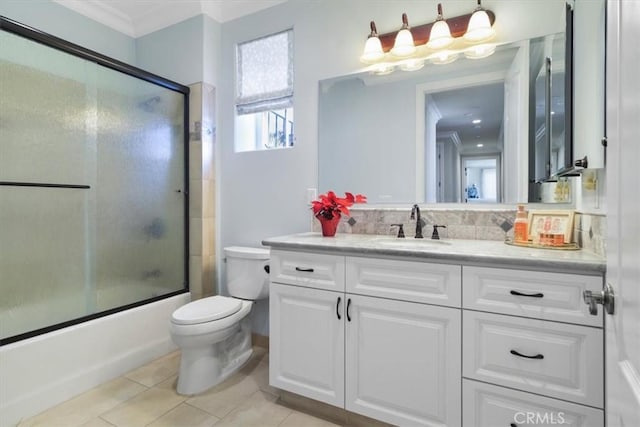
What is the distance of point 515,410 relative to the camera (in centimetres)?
113

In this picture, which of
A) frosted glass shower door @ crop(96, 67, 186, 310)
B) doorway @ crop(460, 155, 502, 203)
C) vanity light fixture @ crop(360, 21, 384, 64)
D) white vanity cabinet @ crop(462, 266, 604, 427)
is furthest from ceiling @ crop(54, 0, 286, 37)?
white vanity cabinet @ crop(462, 266, 604, 427)

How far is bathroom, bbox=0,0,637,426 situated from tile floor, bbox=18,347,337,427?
31 centimetres

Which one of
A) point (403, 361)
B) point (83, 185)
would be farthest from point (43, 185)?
point (403, 361)

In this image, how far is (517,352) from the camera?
1126 millimetres

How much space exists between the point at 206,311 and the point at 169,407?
496mm

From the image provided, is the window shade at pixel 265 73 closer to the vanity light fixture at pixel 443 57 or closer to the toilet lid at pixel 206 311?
the vanity light fixture at pixel 443 57

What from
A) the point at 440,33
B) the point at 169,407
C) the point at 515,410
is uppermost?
the point at 440,33

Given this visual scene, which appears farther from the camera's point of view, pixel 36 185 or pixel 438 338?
pixel 36 185

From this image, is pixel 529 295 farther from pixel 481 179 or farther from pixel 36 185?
pixel 36 185

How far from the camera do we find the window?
2.28 m

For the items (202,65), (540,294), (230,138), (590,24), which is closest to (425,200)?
(540,294)

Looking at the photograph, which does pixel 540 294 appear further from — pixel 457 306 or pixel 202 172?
pixel 202 172

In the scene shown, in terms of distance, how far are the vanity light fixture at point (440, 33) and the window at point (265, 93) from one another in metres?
0.98

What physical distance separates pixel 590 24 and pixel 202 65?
90.7 inches
